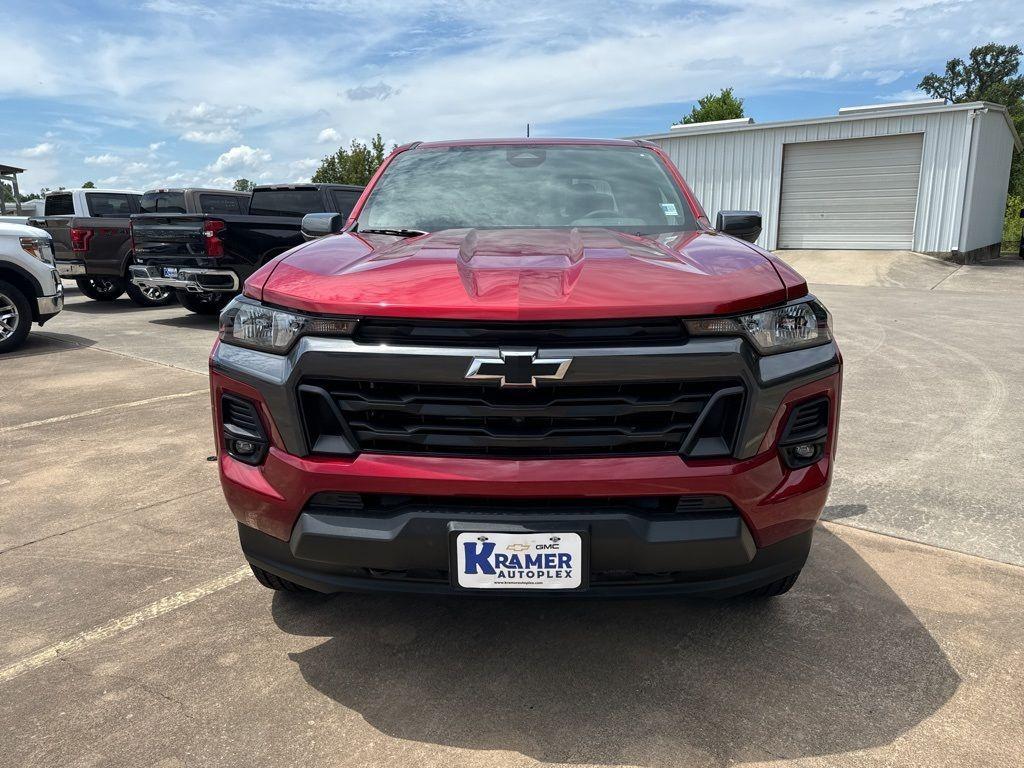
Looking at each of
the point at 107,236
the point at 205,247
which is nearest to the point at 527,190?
the point at 205,247

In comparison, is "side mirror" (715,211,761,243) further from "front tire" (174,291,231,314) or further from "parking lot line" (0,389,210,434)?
"front tire" (174,291,231,314)

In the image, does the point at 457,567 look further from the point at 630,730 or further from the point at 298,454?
the point at 630,730

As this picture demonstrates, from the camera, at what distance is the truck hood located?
1.91 meters

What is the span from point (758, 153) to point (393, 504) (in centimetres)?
2083

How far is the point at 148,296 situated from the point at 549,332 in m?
12.3

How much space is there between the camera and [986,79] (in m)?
60.8

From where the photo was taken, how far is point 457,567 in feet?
6.30

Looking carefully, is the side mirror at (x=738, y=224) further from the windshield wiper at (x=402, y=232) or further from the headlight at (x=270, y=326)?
the headlight at (x=270, y=326)

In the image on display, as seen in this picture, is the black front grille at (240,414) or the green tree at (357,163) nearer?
the black front grille at (240,414)

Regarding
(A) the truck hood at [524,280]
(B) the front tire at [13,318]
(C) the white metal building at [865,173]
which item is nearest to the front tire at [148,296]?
(B) the front tire at [13,318]

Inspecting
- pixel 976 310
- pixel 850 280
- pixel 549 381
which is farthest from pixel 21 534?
pixel 850 280

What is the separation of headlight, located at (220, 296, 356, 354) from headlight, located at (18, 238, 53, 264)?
756 centimetres

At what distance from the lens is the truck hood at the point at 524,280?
6.28ft

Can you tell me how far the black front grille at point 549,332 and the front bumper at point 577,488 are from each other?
1.8 inches
